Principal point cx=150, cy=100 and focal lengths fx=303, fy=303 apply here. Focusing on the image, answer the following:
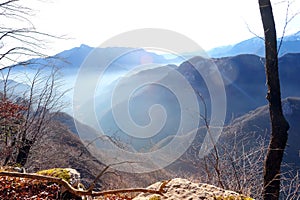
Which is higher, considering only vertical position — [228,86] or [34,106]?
[34,106]

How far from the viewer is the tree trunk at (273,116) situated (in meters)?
4.45

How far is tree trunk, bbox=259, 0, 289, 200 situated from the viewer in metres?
4.45

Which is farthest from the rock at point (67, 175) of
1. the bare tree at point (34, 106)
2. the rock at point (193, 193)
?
the bare tree at point (34, 106)

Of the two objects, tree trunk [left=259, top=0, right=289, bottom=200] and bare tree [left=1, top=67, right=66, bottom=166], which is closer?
tree trunk [left=259, top=0, right=289, bottom=200]

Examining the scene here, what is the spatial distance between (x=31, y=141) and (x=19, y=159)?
2.94ft

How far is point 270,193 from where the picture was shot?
4426 mm

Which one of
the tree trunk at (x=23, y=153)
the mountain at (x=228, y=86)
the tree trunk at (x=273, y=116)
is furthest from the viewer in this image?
the mountain at (x=228, y=86)

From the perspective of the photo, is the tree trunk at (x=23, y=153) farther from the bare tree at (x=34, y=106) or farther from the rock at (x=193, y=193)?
the rock at (x=193, y=193)

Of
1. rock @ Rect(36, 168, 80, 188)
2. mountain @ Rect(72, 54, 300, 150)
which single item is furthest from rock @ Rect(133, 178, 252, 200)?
mountain @ Rect(72, 54, 300, 150)

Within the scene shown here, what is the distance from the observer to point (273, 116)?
4.53 meters

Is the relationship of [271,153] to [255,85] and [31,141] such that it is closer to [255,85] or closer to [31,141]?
[31,141]

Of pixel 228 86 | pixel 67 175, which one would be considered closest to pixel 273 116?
pixel 67 175

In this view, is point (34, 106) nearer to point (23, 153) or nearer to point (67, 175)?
point (23, 153)

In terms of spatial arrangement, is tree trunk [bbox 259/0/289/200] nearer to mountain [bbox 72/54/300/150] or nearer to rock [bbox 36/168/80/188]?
rock [bbox 36/168/80/188]
